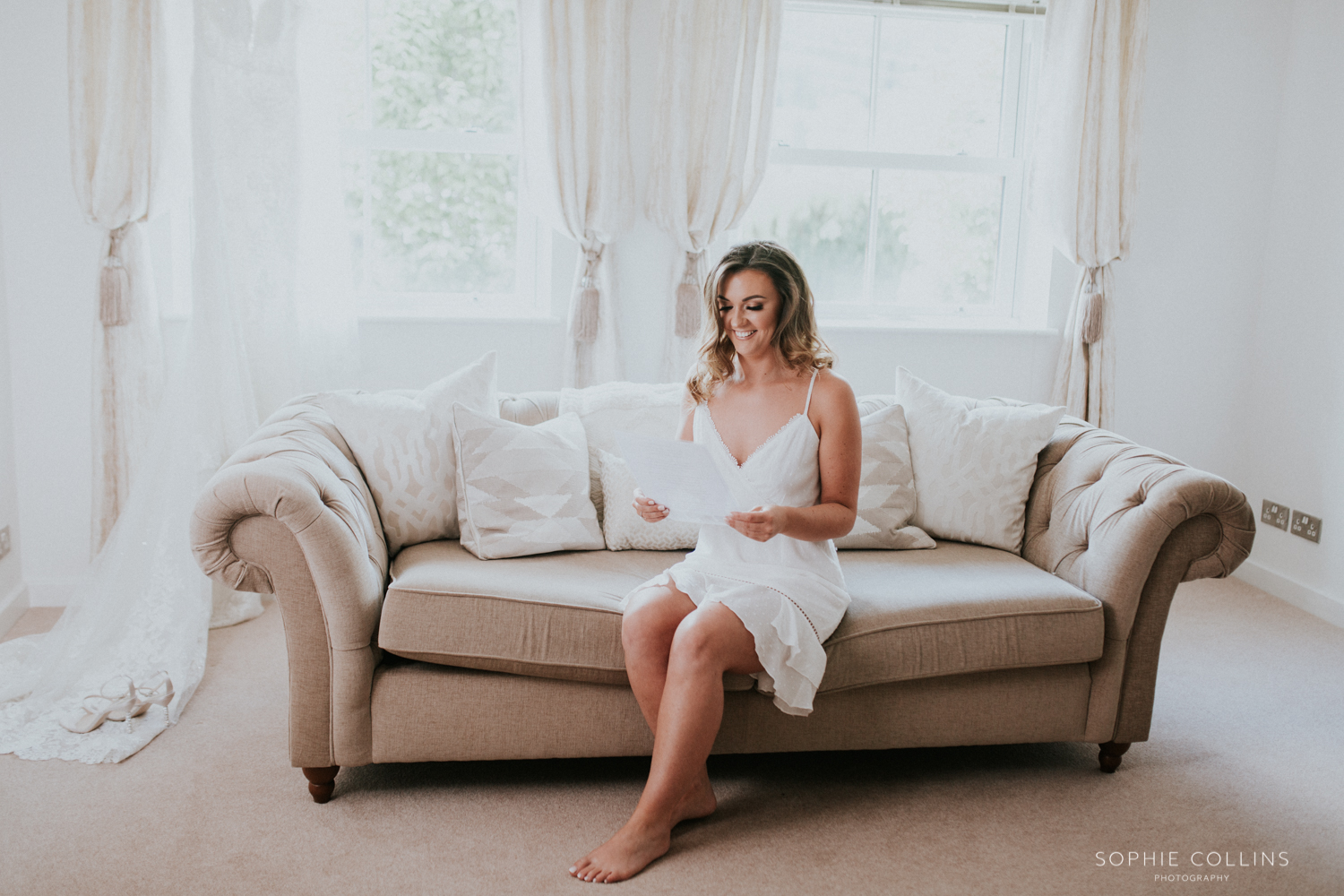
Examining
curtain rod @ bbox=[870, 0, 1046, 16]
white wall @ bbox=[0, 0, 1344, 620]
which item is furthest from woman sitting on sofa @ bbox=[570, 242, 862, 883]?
curtain rod @ bbox=[870, 0, 1046, 16]

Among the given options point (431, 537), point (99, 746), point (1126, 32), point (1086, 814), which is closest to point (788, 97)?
point (1126, 32)


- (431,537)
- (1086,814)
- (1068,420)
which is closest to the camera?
(1086,814)

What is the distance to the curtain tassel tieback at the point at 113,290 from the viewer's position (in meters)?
3.15

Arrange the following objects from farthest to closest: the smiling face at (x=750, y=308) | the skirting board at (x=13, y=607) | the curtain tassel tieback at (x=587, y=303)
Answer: the curtain tassel tieback at (x=587, y=303) → the skirting board at (x=13, y=607) → the smiling face at (x=750, y=308)

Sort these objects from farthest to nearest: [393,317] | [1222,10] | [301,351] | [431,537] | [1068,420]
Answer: [1222,10] → [393,317] → [301,351] → [1068,420] → [431,537]

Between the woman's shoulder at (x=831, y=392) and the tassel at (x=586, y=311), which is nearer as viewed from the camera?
the woman's shoulder at (x=831, y=392)

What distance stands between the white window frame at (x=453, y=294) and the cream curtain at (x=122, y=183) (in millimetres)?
637

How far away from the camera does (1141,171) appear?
3.87m

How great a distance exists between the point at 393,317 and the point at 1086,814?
2698 mm

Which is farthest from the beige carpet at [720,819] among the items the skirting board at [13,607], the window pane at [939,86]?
the window pane at [939,86]

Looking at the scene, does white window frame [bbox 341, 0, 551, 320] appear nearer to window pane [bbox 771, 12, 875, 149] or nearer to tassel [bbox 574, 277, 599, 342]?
tassel [bbox 574, 277, 599, 342]

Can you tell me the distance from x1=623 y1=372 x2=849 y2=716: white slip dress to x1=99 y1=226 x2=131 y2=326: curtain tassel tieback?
84.5 inches

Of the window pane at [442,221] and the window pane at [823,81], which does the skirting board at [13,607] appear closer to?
the window pane at [442,221]

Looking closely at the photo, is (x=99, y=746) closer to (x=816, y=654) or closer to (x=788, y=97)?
(x=816, y=654)
